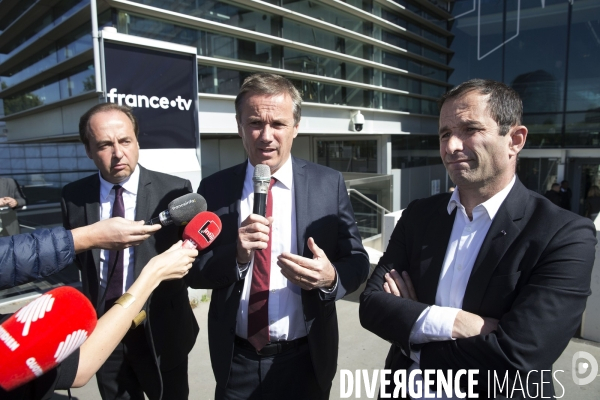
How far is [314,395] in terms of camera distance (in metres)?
2.09

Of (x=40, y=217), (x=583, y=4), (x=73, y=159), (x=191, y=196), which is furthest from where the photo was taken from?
(x=73, y=159)

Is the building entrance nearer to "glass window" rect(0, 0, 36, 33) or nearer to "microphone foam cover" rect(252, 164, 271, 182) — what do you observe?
"microphone foam cover" rect(252, 164, 271, 182)

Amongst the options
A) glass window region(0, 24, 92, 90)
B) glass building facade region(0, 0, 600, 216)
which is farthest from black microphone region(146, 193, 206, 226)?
glass window region(0, 24, 92, 90)

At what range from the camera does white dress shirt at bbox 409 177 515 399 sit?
1646mm

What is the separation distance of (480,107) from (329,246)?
3.47ft

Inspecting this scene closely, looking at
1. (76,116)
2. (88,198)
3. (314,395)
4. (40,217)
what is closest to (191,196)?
(88,198)

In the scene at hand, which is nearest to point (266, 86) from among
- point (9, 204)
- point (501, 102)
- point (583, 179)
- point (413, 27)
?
point (501, 102)

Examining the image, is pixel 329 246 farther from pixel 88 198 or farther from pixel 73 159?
pixel 73 159

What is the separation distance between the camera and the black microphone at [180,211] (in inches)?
76.6

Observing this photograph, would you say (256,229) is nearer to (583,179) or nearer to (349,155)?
(349,155)

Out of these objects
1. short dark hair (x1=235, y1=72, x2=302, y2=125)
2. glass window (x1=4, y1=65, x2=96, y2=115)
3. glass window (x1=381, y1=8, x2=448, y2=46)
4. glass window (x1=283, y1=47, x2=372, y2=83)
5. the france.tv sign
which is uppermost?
glass window (x1=381, y1=8, x2=448, y2=46)

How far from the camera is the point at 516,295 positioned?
1.56 m

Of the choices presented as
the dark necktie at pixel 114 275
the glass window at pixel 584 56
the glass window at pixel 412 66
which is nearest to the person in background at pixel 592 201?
the glass window at pixel 584 56

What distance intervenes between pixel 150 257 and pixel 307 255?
40.7 inches
